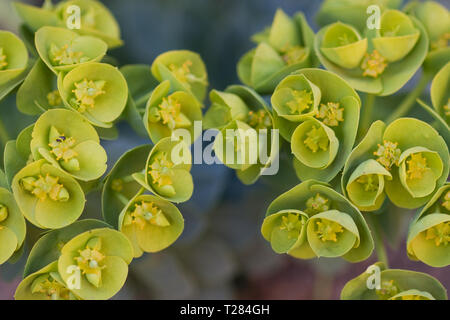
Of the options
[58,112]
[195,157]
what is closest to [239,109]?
[195,157]

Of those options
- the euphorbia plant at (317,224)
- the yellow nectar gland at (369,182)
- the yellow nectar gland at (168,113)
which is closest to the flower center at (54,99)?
the yellow nectar gland at (168,113)

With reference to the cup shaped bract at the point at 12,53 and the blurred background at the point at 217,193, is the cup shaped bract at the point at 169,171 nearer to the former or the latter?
the cup shaped bract at the point at 12,53

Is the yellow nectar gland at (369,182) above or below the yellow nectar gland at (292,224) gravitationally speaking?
above

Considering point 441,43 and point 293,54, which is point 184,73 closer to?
point 293,54

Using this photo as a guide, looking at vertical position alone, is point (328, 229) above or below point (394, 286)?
above

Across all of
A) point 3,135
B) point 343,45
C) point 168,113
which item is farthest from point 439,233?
point 3,135

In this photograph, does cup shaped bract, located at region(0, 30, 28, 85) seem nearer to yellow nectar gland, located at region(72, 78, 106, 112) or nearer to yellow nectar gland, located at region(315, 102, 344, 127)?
yellow nectar gland, located at region(72, 78, 106, 112)
